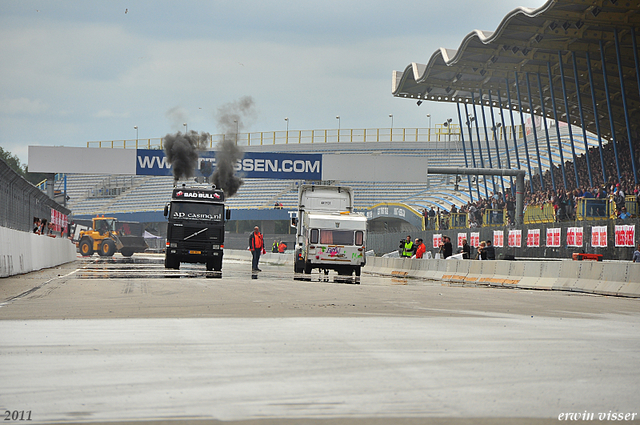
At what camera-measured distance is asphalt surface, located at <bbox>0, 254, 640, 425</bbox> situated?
181 inches

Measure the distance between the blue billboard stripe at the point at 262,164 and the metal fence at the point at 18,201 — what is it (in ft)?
34.5

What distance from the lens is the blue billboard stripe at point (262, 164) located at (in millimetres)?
41844

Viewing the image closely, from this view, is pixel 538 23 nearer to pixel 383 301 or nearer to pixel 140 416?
pixel 383 301

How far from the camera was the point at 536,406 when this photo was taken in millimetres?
4805

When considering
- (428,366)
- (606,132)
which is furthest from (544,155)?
(428,366)

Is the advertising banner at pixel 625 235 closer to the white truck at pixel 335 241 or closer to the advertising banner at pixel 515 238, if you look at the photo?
the advertising banner at pixel 515 238

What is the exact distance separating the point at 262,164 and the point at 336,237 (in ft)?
50.4

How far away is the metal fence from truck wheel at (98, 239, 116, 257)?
22787 millimetres

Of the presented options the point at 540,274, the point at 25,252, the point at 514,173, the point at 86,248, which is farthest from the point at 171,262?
the point at 86,248

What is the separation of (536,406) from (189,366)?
269 centimetres

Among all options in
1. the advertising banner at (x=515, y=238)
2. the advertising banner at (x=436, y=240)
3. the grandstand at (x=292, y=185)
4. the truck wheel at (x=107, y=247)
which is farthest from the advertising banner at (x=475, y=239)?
the grandstand at (x=292, y=185)

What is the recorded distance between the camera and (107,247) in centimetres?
5444

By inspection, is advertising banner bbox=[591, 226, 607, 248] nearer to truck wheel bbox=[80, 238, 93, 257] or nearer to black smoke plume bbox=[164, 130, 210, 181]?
black smoke plume bbox=[164, 130, 210, 181]

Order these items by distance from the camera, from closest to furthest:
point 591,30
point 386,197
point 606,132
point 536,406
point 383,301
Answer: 1. point 536,406
2. point 383,301
3. point 591,30
4. point 606,132
5. point 386,197
